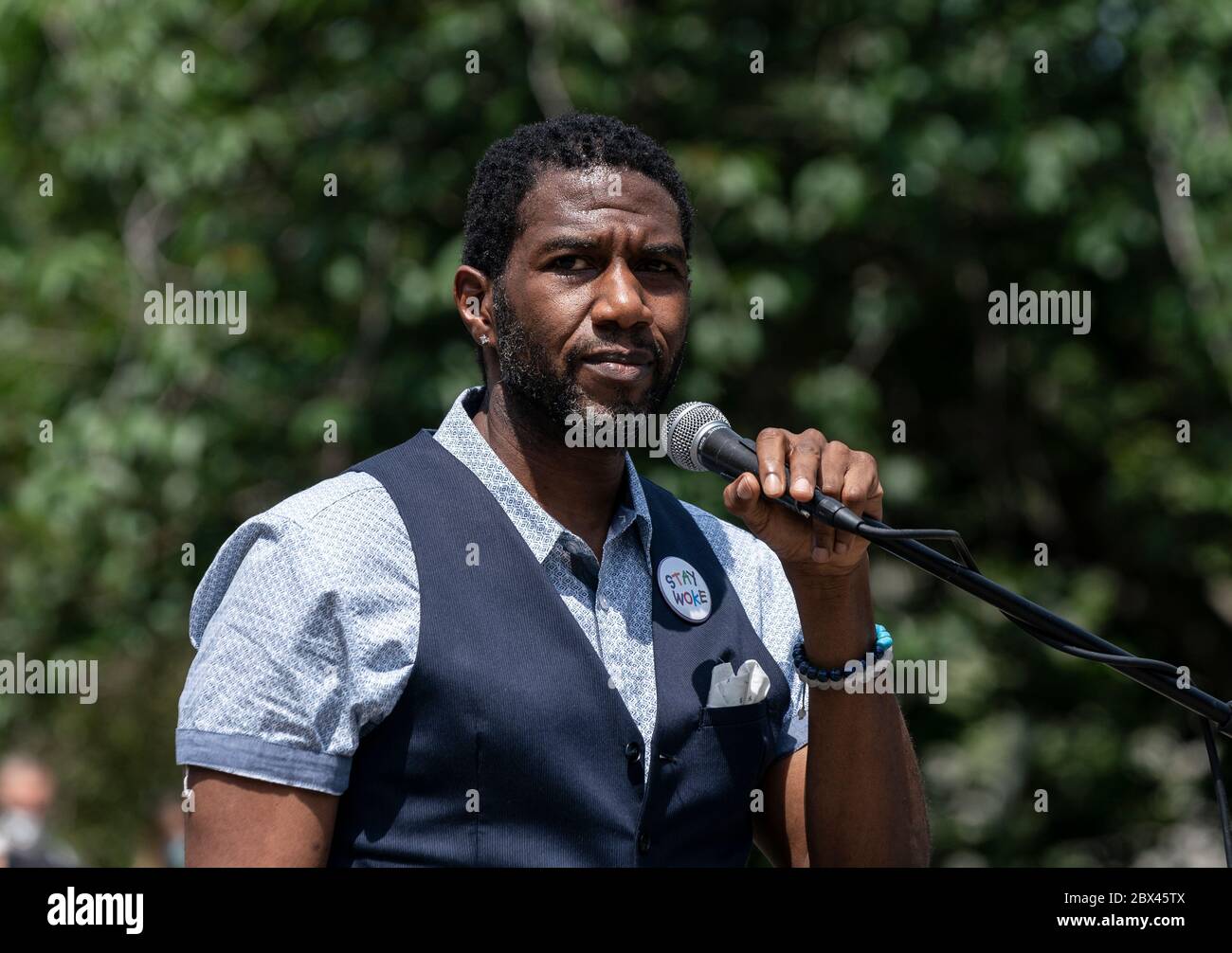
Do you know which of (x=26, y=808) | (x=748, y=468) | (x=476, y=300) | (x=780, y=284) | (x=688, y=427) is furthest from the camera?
(x=26, y=808)

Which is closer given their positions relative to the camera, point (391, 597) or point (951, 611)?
point (391, 597)

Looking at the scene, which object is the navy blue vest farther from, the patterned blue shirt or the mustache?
the mustache

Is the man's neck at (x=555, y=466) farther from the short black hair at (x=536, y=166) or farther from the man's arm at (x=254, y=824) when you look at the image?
the man's arm at (x=254, y=824)

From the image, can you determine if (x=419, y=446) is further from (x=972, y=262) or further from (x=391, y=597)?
(x=972, y=262)

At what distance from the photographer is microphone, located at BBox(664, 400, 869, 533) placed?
1.77 m

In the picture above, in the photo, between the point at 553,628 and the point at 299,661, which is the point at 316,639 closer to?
the point at 299,661

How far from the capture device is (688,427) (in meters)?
1.97

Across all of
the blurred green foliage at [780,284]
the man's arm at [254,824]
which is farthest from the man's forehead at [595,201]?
the blurred green foliage at [780,284]

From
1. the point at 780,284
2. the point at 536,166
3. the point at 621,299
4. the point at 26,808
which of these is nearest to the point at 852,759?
the point at 621,299

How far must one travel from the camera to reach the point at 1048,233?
16.7ft

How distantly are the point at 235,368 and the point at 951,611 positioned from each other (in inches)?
92.4

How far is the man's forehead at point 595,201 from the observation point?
207 centimetres

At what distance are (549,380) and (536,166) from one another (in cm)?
33
